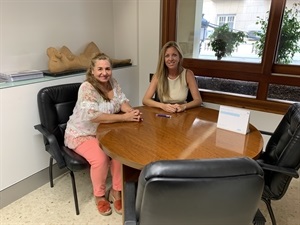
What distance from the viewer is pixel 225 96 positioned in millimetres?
2566

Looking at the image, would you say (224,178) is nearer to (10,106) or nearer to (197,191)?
(197,191)

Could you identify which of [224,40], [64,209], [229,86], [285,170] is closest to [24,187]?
[64,209]

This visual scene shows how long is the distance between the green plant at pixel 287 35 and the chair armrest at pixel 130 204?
6.43 ft

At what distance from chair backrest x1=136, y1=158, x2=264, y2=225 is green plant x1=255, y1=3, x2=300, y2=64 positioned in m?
1.95

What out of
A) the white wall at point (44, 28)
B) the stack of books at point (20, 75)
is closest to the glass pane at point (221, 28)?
the white wall at point (44, 28)

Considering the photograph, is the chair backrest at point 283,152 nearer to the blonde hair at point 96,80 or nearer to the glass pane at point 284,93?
the glass pane at point 284,93

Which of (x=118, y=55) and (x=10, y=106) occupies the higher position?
(x=118, y=55)

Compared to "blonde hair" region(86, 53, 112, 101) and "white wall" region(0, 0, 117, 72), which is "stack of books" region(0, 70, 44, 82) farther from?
"blonde hair" region(86, 53, 112, 101)

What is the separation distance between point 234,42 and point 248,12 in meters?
0.31

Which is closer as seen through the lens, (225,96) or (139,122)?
(139,122)

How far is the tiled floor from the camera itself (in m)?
1.78

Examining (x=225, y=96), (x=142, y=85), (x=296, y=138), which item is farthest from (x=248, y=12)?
(x=296, y=138)

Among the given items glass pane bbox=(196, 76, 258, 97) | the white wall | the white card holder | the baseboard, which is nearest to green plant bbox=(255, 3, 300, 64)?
glass pane bbox=(196, 76, 258, 97)

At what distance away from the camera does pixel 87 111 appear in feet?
5.49
